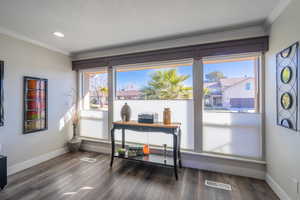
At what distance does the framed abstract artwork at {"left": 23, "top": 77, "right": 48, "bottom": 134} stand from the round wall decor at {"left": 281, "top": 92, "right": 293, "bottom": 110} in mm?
4093

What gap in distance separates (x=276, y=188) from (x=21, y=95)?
439 cm

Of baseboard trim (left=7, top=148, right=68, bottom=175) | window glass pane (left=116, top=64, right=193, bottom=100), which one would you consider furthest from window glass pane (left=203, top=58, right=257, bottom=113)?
baseboard trim (left=7, top=148, right=68, bottom=175)

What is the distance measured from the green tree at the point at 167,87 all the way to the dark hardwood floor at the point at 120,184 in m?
1.43

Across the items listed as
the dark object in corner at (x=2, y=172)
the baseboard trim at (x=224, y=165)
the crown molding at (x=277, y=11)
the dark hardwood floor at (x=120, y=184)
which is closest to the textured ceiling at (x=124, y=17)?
the crown molding at (x=277, y=11)

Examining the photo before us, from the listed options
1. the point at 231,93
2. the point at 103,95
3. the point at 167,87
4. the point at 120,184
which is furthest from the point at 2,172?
the point at 231,93

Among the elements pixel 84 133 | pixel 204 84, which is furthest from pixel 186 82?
pixel 84 133

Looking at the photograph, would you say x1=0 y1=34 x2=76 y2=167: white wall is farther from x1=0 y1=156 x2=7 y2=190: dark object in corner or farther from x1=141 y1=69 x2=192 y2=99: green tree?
x1=141 y1=69 x2=192 y2=99: green tree

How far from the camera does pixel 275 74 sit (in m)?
1.96

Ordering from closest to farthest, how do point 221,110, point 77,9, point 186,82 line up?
point 77,9, point 221,110, point 186,82

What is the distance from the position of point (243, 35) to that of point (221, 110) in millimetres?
1316

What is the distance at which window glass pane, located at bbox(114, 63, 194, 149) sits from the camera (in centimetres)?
281

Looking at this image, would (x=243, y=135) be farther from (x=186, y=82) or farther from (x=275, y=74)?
(x=186, y=82)

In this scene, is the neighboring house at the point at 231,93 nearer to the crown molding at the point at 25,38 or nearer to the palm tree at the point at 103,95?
the palm tree at the point at 103,95

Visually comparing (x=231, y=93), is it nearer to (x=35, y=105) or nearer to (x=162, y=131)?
(x=162, y=131)
